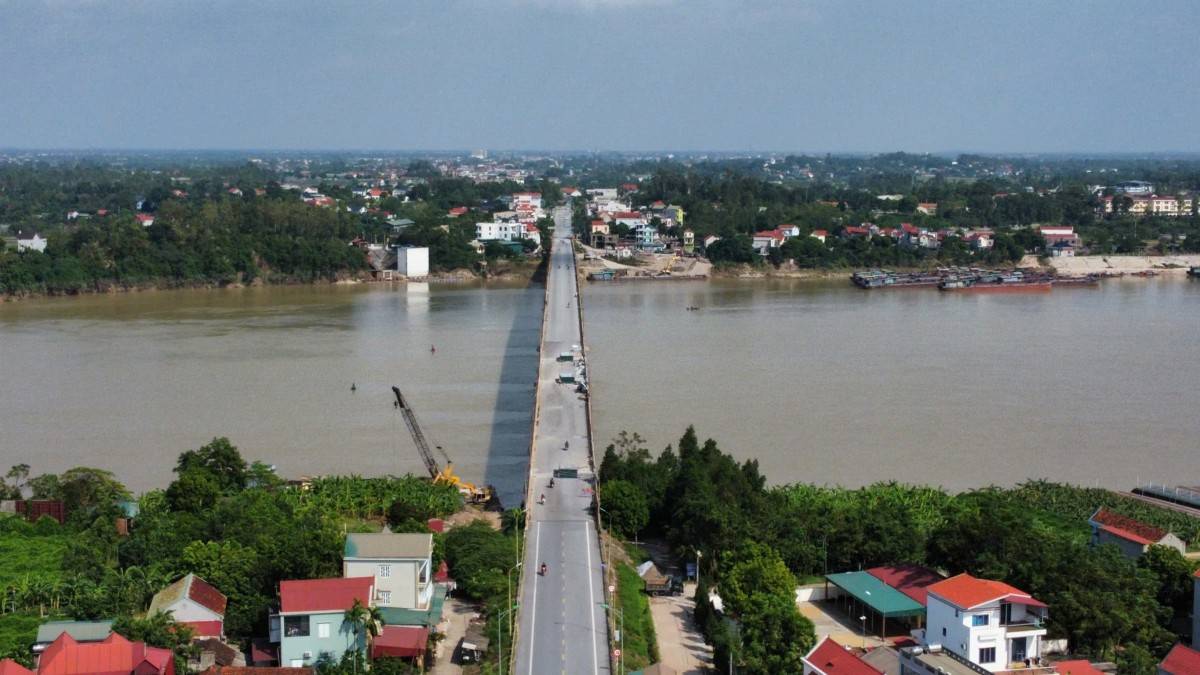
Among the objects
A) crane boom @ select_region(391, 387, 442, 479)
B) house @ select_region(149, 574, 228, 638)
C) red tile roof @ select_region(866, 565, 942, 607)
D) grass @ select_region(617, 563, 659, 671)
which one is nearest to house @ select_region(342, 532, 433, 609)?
house @ select_region(149, 574, 228, 638)

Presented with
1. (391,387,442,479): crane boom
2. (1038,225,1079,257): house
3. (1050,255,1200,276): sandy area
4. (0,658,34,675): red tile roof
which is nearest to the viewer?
(0,658,34,675): red tile roof

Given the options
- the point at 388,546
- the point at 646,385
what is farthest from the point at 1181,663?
the point at 646,385

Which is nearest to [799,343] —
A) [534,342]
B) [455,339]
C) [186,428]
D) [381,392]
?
[534,342]

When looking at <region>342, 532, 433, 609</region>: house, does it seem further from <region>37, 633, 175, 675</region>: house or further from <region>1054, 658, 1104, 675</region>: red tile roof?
<region>1054, 658, 1104, 675</region>: red tile roof

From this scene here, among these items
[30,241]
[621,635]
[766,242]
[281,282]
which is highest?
[766,242]

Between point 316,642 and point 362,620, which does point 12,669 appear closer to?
point 316,642

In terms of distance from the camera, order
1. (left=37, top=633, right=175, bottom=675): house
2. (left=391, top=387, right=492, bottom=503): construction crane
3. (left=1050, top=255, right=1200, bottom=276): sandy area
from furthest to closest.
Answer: (left=1050, top=255, right=1200, bottom=276): sandy area → (left=391, top=387, right=492, bottom=503): construction crane → (left=37, top=633, right=175, bottom=675): house

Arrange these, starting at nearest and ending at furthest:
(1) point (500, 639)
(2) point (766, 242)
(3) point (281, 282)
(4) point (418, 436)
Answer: (1) point (500, 639) → (4) point (418, 436) → (3) point (281, 282) → (2) point (766, 242)

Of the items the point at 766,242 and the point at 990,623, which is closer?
the point at 990,623
